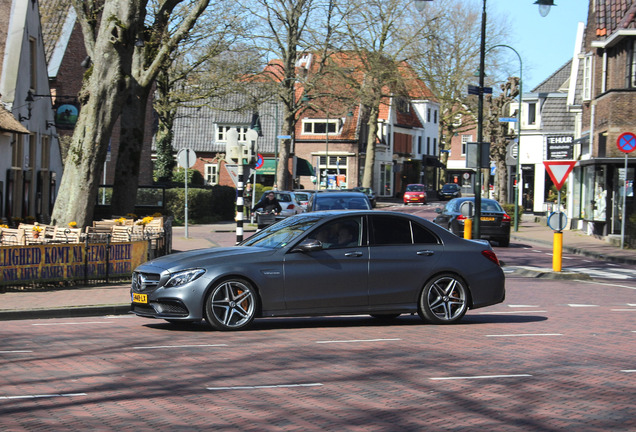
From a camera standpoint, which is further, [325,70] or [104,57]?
[325,70]

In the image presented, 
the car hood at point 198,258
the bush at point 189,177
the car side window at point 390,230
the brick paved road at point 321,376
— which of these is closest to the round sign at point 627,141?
the brick paved road at point 321,376

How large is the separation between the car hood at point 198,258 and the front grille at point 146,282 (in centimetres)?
6

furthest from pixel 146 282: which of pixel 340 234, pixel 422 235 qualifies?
pixel 422 235

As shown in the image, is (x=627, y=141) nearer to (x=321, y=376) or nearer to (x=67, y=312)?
(x=67, y=312)

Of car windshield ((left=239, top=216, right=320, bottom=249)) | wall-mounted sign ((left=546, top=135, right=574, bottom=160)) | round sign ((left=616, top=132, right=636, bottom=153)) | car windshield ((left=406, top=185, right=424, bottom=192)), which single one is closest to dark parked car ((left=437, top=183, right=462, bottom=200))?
car windshield ((left=406, top=185, right=424, bottom=192))

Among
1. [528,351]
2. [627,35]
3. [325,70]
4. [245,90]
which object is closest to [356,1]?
[325,70]

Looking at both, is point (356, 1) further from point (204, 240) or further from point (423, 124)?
point (423, 124)

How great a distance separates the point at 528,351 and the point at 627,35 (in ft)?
93.8

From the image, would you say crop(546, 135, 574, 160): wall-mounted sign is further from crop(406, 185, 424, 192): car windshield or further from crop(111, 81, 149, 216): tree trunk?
crop(406, 185, 424, 192): car windshield

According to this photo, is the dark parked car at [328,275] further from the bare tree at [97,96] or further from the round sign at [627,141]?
the round sign at [627,141]

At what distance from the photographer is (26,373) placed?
873 centimetres

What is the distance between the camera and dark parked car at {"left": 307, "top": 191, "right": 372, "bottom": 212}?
24.4 metres

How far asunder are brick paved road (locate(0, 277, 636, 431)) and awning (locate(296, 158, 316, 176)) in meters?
67.9

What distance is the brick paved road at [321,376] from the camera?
22.6 feet
